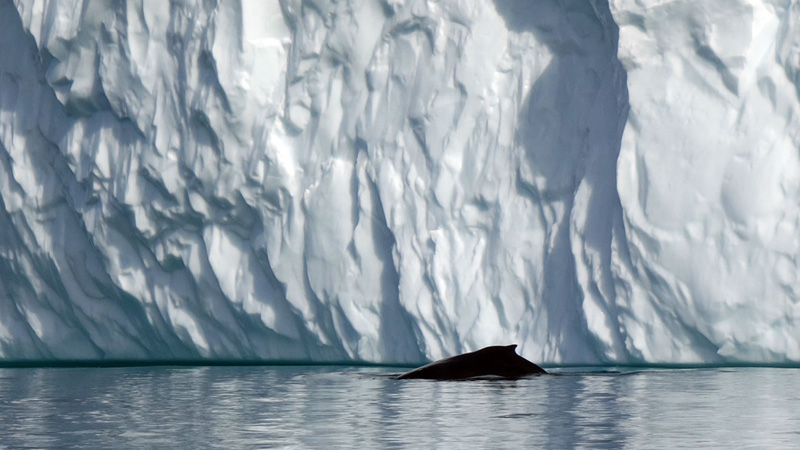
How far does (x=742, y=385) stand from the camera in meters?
9.95

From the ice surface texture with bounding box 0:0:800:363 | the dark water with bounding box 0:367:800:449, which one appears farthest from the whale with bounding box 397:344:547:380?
the ice surface texture with bounding box 0:0:800:363

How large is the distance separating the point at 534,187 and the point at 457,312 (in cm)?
180

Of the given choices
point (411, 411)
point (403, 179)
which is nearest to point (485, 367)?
point (403, 179)

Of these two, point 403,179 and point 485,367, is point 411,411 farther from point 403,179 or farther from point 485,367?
point 403,179

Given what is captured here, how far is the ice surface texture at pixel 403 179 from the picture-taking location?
502 inches

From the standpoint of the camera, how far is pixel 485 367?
11.7 metres

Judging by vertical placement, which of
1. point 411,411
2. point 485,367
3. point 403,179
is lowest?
point 411,411

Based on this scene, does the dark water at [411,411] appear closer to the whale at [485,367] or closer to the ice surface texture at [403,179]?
the whale at [485,367]

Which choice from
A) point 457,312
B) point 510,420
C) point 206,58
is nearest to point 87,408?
point 510,420

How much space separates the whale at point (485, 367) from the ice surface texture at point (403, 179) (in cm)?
184

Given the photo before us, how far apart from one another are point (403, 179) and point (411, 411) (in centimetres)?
691

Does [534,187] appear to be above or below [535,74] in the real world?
below

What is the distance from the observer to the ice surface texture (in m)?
12.8

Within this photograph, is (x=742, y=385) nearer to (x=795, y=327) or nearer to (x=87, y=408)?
(x=795, y=327)
